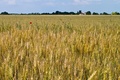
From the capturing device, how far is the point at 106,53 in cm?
259

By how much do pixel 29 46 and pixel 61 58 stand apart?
2.01 feet

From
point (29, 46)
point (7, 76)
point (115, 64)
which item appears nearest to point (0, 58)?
point (29, 46)

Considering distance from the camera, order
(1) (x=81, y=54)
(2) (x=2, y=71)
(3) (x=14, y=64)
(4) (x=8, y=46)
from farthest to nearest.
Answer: (4) (x=8, y=46)
(1) (x=81, y=54)
(3) (x=14, y=64)
(2) (x=2, y=71)

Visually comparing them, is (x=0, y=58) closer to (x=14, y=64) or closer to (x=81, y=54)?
(x=14, y=64)

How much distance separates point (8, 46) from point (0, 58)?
1.44ft

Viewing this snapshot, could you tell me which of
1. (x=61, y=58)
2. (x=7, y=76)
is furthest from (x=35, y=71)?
(x=61, y=58)

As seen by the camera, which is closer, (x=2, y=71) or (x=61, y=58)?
(x=2, y=71)

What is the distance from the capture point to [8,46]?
279 cm

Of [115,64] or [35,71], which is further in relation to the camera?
[115,64]

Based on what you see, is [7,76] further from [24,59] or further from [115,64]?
[115,64]

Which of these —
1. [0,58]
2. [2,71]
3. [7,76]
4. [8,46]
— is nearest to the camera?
[7,76]

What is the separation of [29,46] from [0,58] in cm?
42

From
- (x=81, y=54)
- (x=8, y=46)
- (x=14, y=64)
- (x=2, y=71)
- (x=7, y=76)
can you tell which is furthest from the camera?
(x=8, y=46)

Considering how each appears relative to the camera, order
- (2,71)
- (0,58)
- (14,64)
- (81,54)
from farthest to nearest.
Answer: (81,54)
(0,58)
(14,64)
(2,71)
